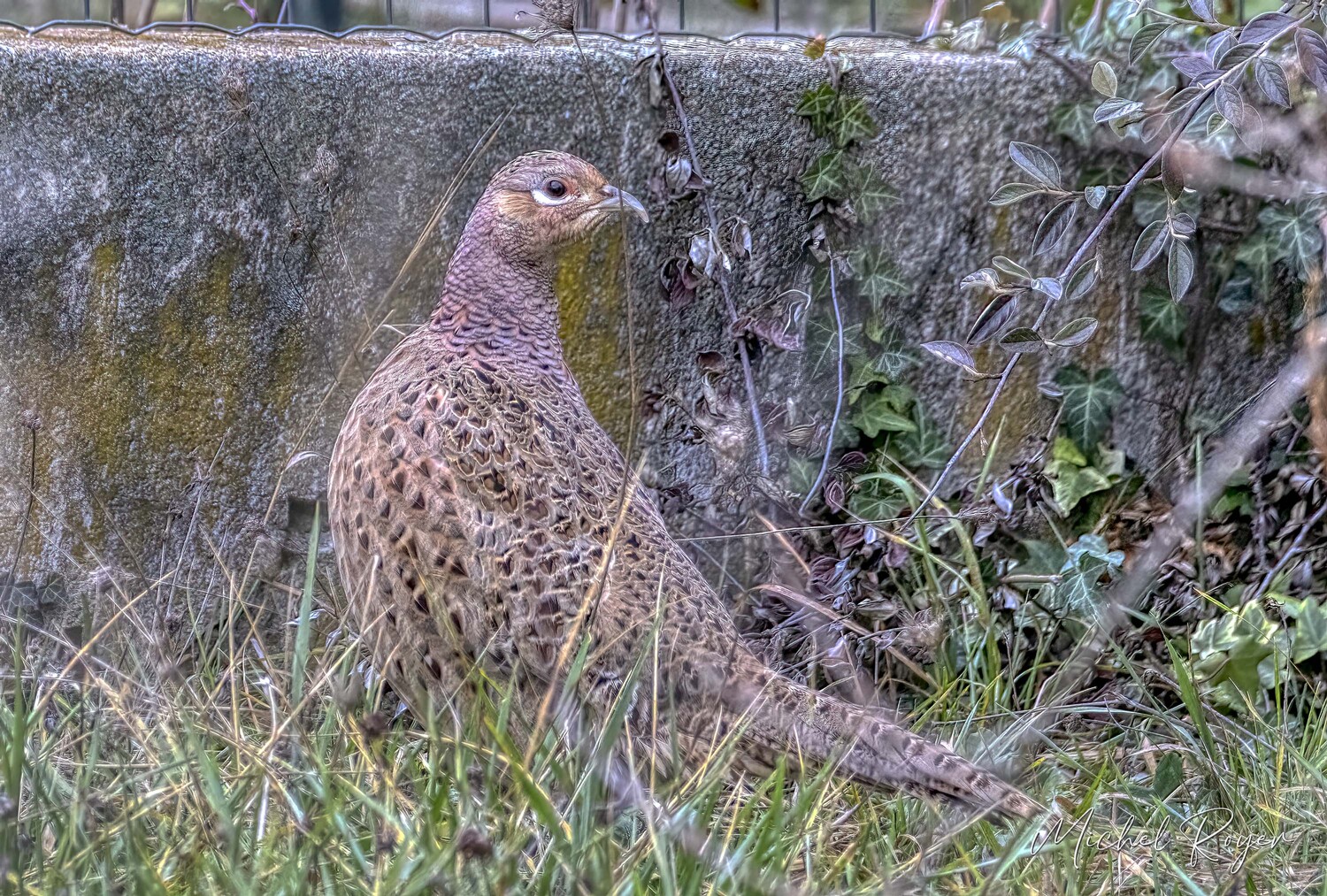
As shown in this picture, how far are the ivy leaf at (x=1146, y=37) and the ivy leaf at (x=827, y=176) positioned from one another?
2.74 ft

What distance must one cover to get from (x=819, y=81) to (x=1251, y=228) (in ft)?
4.28

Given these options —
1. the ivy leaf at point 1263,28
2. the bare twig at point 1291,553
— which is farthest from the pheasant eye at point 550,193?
the bare twig at point 1291,553

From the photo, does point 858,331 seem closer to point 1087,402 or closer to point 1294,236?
point 1087,402

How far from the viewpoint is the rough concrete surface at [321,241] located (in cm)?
368

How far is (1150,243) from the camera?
335cm

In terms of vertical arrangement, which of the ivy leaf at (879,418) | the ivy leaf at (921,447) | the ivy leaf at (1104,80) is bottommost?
the ivy leaf at (921,447)

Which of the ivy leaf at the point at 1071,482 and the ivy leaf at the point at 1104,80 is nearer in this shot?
the ivy leaf at the point at 1104,80

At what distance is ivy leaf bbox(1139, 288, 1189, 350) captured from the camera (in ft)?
12.9

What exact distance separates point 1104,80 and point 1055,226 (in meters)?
0.51

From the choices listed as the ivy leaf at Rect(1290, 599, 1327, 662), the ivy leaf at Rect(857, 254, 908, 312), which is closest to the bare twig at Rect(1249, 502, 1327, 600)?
the ivy leaf at Rect(1290, 599, 1327, 662)

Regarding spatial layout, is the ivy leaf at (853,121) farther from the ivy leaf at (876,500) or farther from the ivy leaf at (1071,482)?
the ivy leaf at (1071,482)

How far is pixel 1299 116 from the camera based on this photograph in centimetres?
379

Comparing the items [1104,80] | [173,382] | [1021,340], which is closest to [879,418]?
[1021,340]

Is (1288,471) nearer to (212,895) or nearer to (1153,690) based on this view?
(1153,690)
